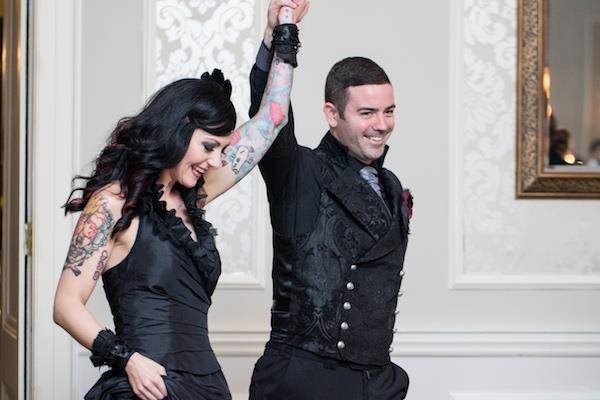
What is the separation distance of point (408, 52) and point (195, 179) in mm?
1757

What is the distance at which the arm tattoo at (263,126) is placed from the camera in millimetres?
2502

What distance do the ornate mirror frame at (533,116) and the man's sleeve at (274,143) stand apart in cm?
146

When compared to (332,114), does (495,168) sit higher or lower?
lower

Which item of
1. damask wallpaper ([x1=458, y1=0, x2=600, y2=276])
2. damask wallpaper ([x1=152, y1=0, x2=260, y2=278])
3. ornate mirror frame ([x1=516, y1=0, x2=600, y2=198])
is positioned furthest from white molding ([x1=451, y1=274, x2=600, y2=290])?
damask wallpaper ([x1=152, y1=0, x2=260, y2=278])

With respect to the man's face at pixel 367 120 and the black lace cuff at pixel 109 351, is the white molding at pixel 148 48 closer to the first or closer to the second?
the man's face at pixel 367 120

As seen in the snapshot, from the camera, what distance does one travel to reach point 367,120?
2.75 metres

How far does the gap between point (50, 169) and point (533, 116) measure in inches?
66.2

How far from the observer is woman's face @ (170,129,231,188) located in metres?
2.25

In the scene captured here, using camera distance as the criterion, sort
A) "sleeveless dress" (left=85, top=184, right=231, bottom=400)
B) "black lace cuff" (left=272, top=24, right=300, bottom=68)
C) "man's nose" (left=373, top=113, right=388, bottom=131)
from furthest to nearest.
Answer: "man's nose" (left=373, top=113, right=388, bottom=131)
"black lace cuff" (left=272, top=24, right=300, bottom=68)
"sleeveless dress" (left=85, top=184, right=231, bottom=400)

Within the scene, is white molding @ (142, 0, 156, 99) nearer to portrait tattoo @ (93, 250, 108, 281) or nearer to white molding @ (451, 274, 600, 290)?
white molding @ (451, 274, 600, 290)

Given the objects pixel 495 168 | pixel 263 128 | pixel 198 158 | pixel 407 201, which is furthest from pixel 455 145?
pixel 198 158

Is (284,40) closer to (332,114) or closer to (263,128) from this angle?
(263,128)

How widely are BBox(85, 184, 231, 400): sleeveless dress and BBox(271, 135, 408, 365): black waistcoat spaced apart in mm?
419

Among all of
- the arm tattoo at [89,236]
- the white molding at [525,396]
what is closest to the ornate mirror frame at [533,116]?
the white molding at [525,396]
